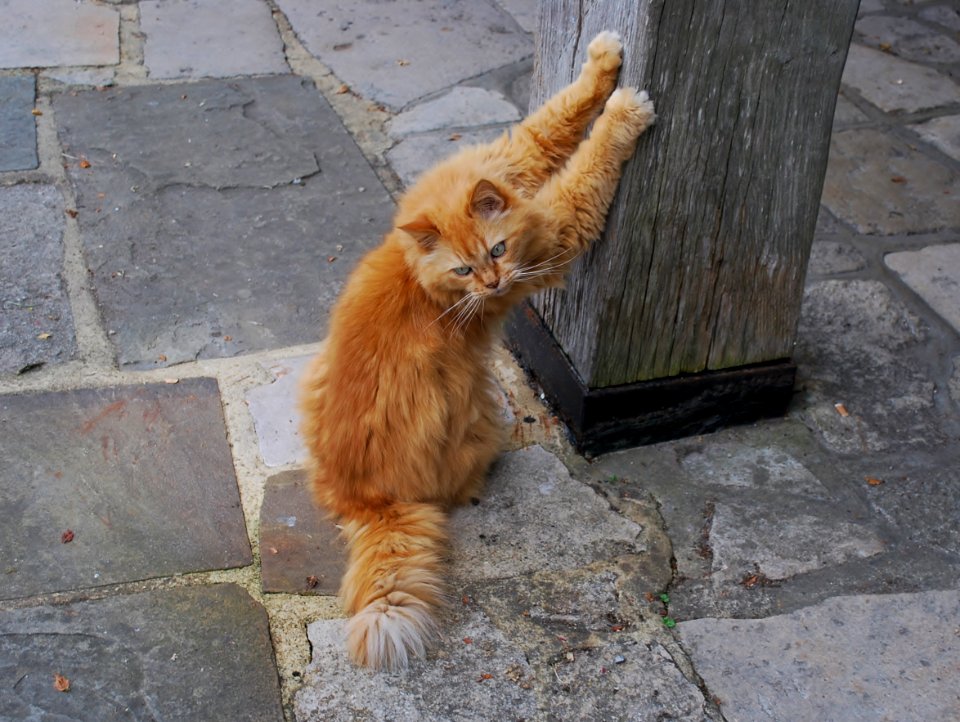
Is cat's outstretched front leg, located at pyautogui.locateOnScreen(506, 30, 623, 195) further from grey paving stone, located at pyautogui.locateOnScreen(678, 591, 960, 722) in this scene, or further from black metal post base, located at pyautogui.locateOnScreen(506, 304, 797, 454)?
grey paving stone, located at pyautogui.locateOnScreen(678, 591, 960, 722)

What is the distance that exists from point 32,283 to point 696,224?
2201 mm

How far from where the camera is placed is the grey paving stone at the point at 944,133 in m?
4.31

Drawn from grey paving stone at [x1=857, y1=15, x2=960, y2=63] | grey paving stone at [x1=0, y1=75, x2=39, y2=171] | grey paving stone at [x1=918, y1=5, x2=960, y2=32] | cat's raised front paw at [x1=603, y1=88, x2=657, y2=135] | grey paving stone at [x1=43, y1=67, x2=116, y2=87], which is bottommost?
grey paving stone at [x1=0, y1=75, x2=39, y2=171]

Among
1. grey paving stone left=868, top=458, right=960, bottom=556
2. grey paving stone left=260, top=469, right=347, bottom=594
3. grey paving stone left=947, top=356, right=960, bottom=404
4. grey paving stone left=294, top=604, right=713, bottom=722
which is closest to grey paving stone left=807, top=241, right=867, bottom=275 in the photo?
grey paving stone left=947, top=356, right=960, bottom=404

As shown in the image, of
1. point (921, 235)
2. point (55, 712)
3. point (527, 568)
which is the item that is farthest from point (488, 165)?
point (921, 235)

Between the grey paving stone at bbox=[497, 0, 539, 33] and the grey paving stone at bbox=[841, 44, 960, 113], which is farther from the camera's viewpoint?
the grey paving stone at bbox=[497, 0, 539, 33]

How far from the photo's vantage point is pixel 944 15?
531 centimetres

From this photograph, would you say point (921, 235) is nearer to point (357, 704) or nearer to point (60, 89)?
point (357, 704)

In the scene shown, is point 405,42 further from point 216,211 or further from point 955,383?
point 955,383

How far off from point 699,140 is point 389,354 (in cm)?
93

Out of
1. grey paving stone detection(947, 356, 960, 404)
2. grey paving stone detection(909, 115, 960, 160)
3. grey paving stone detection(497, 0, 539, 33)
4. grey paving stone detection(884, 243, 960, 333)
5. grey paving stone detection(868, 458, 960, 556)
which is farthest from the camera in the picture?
grey paving stone detection(497, 0, 539, 33)

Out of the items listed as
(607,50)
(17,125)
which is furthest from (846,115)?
(17,125)

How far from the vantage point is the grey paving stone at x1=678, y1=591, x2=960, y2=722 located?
2.13m

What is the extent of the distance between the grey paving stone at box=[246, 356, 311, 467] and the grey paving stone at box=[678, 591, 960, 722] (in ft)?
3.86
